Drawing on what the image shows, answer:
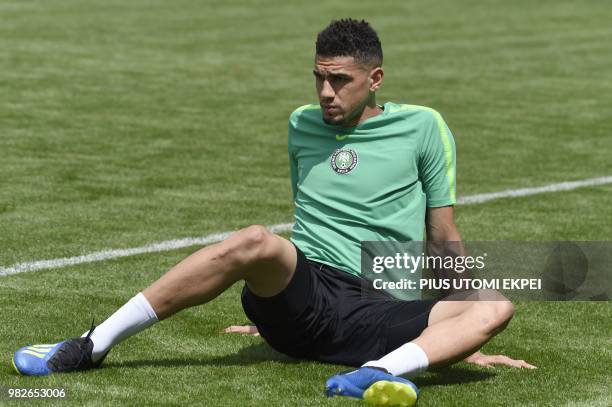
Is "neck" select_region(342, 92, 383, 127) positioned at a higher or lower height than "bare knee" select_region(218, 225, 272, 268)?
higher

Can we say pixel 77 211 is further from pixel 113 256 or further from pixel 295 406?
pixel 295 406

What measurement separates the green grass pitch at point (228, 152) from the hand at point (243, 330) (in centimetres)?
6

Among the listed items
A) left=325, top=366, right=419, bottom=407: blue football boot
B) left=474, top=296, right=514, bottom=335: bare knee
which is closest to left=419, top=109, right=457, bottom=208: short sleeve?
left=474, top=296, right=514, bottom=335: bare knee

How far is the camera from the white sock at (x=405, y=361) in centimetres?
573

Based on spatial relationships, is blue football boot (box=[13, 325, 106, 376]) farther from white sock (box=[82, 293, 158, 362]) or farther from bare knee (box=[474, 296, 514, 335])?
bare knee (box=[474, 296, 514, 335])

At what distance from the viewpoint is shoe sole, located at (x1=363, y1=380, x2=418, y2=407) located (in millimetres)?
5461

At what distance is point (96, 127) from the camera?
14320 millimetres

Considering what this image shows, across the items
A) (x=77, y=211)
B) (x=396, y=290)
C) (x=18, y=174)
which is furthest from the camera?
(x=18, y=174)

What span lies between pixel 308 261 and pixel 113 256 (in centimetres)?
283

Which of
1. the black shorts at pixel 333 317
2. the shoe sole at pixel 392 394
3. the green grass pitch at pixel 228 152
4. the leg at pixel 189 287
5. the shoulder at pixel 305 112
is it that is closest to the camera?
the shoe sole at pixel 392 394

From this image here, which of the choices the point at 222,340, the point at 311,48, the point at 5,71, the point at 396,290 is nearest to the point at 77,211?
the point at 222,340

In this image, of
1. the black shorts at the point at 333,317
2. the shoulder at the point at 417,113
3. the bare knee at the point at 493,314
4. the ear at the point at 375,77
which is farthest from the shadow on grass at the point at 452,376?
the ear at the point at 375,77

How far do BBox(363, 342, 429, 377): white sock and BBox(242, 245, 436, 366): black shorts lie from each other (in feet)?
0.94

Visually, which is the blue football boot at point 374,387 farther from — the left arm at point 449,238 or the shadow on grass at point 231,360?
the left arm at point 449,238
